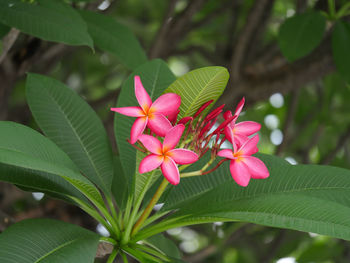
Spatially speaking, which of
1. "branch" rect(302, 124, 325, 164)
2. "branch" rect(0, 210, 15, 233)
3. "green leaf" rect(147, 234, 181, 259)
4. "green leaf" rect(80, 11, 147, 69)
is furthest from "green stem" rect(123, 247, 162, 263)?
"branch" rect(302, 124, 325, 164)

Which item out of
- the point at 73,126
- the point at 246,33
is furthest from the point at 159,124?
the point at 246,33

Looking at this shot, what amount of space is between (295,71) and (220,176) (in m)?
0.99

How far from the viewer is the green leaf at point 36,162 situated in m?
0.64

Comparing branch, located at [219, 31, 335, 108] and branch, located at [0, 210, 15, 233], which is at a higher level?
branch, located at [219, 31, 335, 108]

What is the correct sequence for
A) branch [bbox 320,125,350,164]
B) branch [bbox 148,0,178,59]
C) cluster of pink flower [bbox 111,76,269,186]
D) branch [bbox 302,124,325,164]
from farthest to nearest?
1. branch [bbox 302,124,325,164]
2. branch [bbox 320,125,350,164]
3. branch [bbox 148,0,178,59]
4. cluster of pink flower [bbox 111,76,269,186]

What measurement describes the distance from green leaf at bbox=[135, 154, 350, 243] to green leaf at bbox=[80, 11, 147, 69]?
0.40 m

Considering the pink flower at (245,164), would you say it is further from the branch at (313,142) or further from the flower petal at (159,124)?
the branch at (313,142)

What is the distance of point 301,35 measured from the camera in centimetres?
144

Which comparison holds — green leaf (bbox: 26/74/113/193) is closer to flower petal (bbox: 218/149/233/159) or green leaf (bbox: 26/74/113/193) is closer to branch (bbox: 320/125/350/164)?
flower petal (bbox: 218/149/233/159)

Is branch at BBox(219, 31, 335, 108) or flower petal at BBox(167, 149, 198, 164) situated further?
branch at BBox(219, 31, 335, 108)

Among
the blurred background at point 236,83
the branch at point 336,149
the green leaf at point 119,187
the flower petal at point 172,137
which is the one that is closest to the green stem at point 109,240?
the green leaf at point 119,187

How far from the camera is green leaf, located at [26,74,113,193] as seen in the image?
1.00 metres

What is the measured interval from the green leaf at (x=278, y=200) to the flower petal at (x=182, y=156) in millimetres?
109

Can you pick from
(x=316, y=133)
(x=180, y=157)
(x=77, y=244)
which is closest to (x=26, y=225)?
(x=77, y=244)
